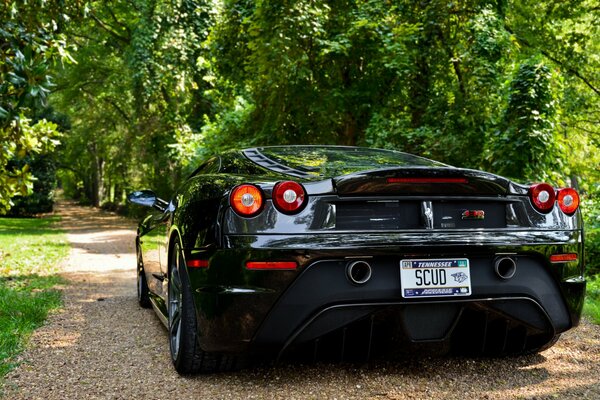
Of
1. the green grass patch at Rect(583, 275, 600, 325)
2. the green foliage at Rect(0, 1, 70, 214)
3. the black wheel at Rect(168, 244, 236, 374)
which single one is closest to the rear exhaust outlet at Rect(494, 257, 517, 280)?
the black wheel at Rect(168, 244, 236, 374)

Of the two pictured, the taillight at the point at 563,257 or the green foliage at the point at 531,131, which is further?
the green foliage at the point at 531,131

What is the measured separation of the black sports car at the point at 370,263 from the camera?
2943 millimetres

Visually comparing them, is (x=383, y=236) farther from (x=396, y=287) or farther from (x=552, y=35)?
(x=552, y=35)

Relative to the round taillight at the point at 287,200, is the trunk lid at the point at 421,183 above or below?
above

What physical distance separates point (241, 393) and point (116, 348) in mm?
1617

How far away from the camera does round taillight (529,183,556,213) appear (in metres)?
3.36

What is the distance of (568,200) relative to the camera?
346cm

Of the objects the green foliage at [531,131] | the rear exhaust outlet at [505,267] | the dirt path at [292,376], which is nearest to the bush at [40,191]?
the green foliage at [531,131]

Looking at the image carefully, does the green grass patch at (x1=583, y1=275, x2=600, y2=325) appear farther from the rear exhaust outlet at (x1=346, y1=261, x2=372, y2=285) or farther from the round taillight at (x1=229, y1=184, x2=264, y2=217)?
the round taillight at (x1=229, y1=184, x2=264, y2=217)

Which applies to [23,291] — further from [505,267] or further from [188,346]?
[505,267]

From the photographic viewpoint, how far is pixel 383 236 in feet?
9.87

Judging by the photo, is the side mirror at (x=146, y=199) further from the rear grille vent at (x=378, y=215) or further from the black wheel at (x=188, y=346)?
the rear grille vent at (x=378, y=215)

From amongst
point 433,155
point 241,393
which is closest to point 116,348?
point 241,393

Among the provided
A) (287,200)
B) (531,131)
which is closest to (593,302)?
(531,131)
